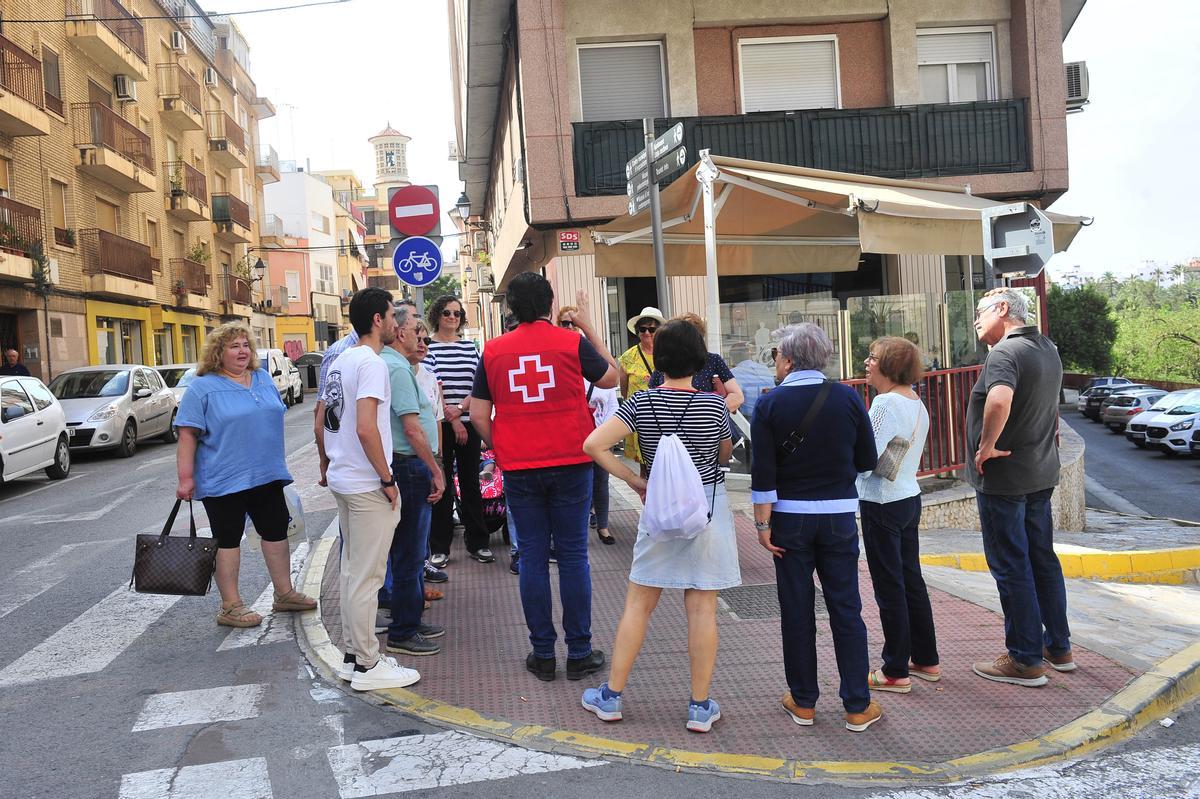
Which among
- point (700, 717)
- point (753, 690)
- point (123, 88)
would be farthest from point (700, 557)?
point (123, 88)

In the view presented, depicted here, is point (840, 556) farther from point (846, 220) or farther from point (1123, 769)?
point (846, 220)

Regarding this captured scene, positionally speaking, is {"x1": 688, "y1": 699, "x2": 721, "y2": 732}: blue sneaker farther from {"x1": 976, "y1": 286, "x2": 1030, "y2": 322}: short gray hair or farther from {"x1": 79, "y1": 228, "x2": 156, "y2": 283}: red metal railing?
{"x1": 79, "y1": 228, "x2": 156, "y2": 283}: red metal railing

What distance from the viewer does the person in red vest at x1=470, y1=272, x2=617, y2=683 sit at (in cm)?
A: 457

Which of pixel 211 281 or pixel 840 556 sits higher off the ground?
pixel 211 281

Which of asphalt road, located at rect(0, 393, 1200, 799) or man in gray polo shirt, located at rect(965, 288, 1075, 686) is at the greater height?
man in gray polo shirt, located at rect(965, 288, 1075, 686)

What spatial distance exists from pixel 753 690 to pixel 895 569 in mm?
844

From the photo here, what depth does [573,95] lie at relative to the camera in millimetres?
15898

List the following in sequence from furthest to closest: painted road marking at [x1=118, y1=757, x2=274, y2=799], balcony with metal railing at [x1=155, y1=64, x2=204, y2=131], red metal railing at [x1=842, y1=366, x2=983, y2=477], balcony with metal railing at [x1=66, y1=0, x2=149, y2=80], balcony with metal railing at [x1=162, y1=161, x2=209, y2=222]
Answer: balcony with metal railing at [x1=155, y1=64, x2=204, y2=131] → balcony with metal railing at [x1=162, y1=161, x2=209, y2=222] → balcony with metal railing at [x1=66, y1=0, x2=149, y2=80] → red metal railing at [x1=842, y1=366, x2=983, y2=477] → painted road marking at [x1=118, y1=757, x2=274, y2=799]

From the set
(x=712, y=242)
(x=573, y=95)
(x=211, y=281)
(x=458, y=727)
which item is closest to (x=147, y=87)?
(x=211, y=281)

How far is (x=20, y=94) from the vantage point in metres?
22.2

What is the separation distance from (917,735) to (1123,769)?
76 centimetres

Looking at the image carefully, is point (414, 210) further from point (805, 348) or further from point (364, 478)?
point (805, 348)

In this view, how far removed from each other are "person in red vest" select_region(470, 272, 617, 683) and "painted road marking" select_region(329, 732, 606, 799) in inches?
30.6

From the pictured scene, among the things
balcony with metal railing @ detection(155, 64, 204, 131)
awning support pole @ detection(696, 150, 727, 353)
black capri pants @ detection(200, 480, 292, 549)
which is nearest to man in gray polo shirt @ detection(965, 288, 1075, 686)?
black capri pants @ detection(200, 480, 292, 549)
